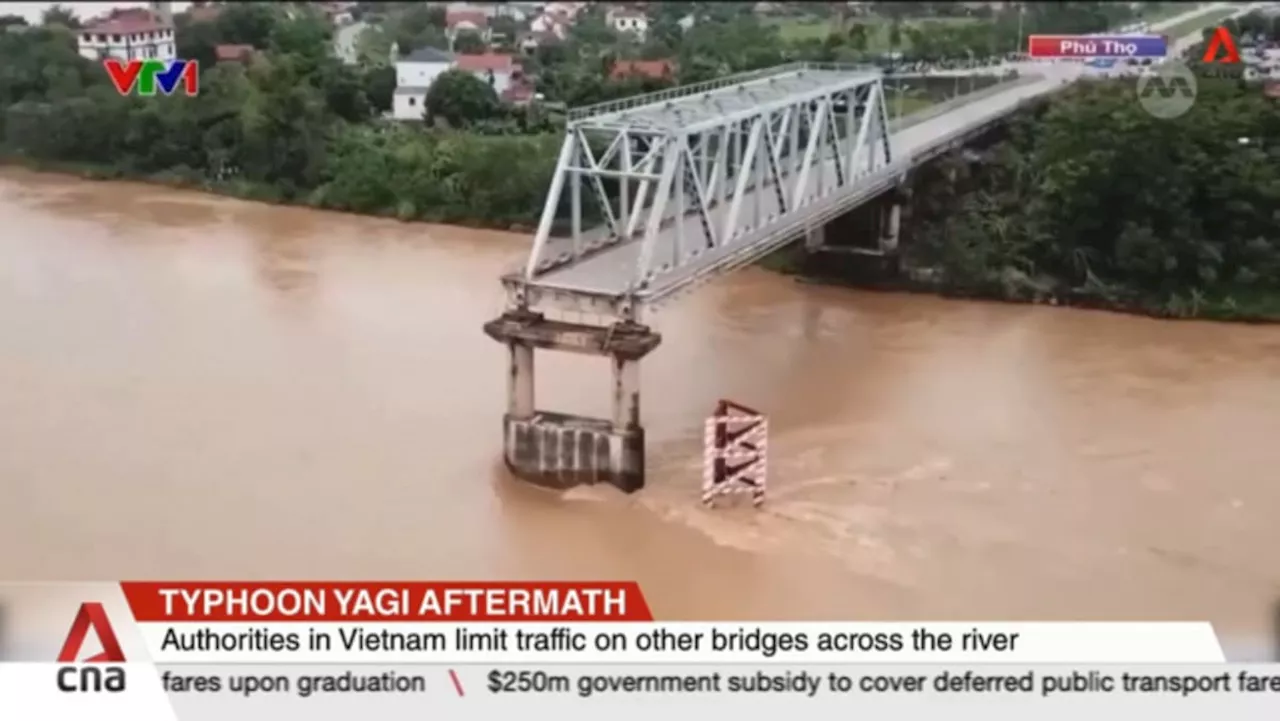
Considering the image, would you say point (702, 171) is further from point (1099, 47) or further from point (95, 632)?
point (1099, 47)

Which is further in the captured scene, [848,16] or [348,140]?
[848,16]

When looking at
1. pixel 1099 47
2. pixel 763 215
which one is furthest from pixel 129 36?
pixel 1099 47

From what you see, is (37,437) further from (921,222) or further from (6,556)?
(921,222)

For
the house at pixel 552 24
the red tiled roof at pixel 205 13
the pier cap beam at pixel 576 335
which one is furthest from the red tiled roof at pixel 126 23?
the pier cap beam at pixel 576 335

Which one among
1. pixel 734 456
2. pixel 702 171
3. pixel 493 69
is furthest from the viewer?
pixel 493 69

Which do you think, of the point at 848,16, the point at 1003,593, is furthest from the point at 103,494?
the point at 848,16

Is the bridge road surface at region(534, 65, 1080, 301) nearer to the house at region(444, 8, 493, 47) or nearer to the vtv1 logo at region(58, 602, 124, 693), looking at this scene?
the vtv1 logo at region(58, 602, 124, 693)

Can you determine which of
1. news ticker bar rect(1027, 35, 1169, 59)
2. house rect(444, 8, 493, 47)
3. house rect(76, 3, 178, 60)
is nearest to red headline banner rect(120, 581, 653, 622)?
house rect(76, 3, 178, 60)
